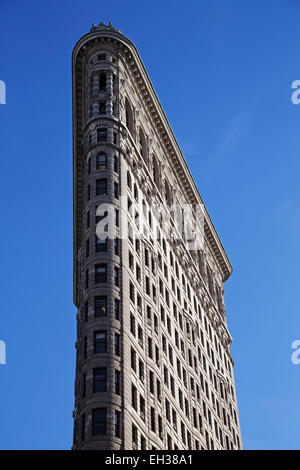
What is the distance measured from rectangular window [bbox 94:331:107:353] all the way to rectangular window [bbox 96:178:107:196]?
60.7ft


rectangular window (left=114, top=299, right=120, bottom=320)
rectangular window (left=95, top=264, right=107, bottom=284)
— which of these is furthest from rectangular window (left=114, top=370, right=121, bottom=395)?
rectangular window (left=95, top=264, right=107, bottom=284)

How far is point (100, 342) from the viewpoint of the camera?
7188cm

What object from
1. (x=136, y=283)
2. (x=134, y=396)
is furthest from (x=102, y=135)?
(x=134, y=396)

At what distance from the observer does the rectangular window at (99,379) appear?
68250 mm

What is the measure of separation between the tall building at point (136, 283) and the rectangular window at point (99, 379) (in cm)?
13

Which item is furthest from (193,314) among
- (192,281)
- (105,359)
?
(105,359)

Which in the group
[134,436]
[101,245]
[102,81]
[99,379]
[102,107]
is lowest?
[134,436]

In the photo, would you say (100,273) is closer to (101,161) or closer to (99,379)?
(99,379)

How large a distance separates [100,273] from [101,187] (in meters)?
12.2

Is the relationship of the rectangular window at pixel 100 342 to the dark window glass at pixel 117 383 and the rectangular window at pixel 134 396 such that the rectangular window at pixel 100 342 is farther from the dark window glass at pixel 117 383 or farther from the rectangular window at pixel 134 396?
the rectangular window at pixel 134 396

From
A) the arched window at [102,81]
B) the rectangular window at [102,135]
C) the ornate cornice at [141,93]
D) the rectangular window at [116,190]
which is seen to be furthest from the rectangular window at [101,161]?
the arched window at [102,81]

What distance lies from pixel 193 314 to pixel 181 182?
23877mm

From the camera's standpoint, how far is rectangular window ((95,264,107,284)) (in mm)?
77056

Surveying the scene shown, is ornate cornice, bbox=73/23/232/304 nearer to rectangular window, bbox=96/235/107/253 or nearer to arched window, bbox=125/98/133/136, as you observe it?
arched window, bbox=125/98/133/136
